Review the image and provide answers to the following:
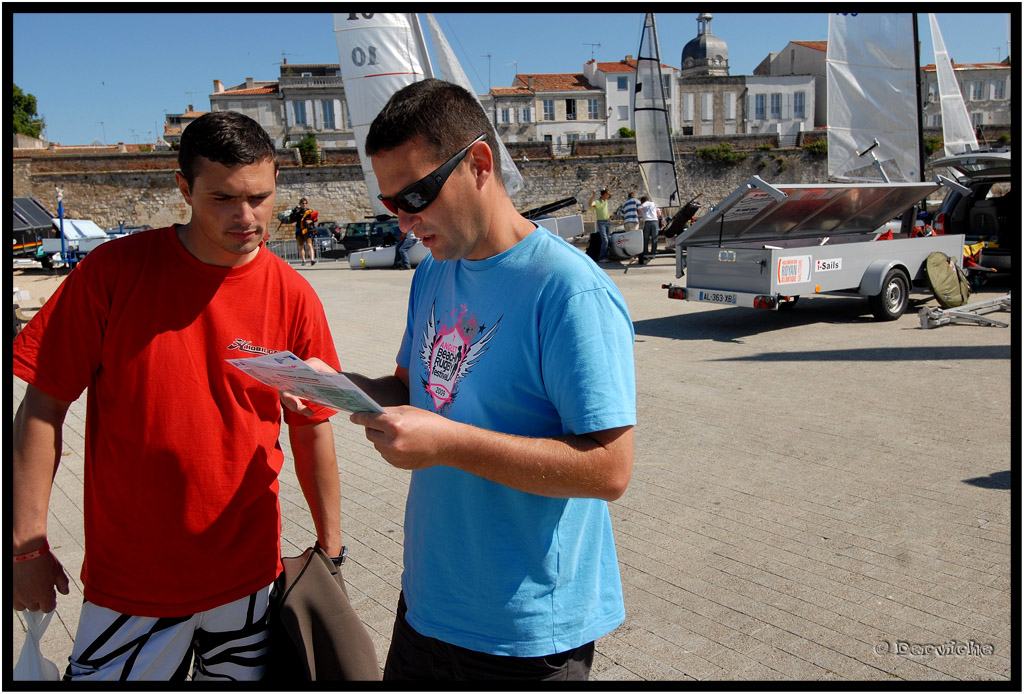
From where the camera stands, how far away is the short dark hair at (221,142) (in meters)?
2.21

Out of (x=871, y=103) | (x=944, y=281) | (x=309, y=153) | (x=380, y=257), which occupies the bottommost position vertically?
(x=944, y=281)

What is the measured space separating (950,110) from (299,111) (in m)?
59.2

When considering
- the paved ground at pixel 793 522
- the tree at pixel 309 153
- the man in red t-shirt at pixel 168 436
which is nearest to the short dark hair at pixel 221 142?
the man in red t-shirt at pixel 168 436

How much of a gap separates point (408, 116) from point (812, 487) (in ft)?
14.1

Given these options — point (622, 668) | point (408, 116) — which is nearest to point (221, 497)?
point (408, 116)

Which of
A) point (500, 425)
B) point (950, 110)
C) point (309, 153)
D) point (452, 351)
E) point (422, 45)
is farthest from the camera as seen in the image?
point (309, 153)

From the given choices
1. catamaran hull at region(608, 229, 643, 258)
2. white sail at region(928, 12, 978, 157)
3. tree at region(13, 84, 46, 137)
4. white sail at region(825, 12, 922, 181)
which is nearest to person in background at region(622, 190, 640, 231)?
catamaran hull at region(608, 229, 643, 258)

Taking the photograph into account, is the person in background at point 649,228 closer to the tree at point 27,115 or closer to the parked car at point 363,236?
the parked car at point 363,236

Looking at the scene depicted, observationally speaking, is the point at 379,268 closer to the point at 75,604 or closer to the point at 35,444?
the point at 75,604

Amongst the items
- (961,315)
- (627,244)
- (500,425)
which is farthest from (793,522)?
(627,244)

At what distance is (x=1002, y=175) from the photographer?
14.9m

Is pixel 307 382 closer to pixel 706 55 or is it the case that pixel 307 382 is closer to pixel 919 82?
pixel 919 82

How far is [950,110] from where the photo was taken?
68.6 feet

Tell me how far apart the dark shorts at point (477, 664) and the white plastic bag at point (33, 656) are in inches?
40.0
